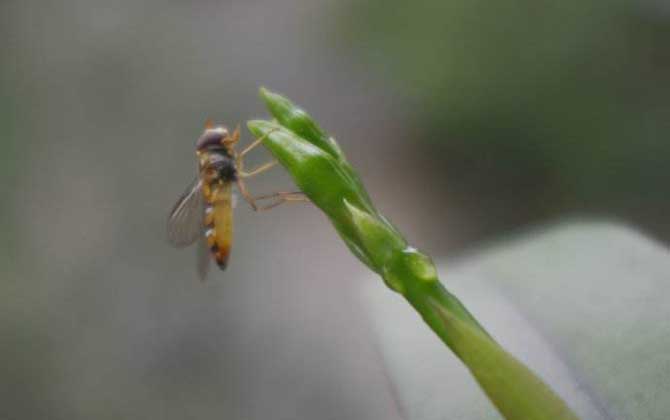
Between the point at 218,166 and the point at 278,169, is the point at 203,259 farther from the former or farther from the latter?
the point at 278,169

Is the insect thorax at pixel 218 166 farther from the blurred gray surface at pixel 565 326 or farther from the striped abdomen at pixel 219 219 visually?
the blurred gray surface at pixel 565 326

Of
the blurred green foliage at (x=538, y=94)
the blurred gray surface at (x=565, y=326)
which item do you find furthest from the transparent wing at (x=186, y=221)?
the blurred green foliage at (x=538, y=94)

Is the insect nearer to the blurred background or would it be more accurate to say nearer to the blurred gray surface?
the blurred gray surface

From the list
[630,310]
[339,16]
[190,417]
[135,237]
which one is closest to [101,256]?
[135,237]

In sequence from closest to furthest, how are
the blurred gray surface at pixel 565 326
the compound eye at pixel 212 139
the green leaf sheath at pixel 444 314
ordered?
the green leaf sheath at pixel 444 314 → the blurred gray surface at pixel 565 326 → the compound eye at pixel 212 139

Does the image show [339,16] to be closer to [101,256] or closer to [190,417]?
[101,256]

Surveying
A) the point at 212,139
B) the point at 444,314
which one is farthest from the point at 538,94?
the point at 444,314

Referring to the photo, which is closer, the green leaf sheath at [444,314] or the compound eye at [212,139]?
the green leaf sheath at [444,314]
